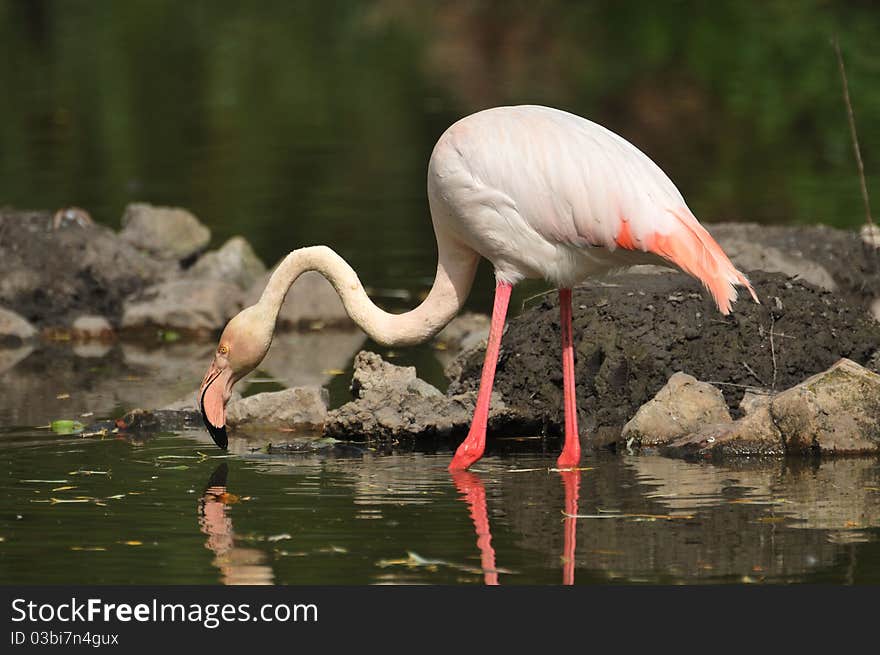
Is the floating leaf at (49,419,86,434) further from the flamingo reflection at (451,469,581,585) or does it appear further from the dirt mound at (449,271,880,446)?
the flamingo reflection at (451,469,581,585)

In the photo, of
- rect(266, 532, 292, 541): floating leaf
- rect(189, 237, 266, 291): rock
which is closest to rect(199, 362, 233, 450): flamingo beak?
rect(266, 532, 292, 541): floating leaf

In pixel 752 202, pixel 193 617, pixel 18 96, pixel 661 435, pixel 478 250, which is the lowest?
pixel 193 617

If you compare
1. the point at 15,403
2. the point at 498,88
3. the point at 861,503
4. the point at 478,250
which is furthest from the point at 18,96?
the point at 861,503

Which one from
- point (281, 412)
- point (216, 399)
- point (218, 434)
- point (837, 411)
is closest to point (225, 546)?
point (218, 434)

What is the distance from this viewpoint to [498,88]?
1248 inches

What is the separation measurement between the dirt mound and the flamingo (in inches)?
29.0

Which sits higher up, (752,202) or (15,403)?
(752,202)

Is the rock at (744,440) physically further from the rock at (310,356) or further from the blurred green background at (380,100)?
the blurred green background at (380,100)

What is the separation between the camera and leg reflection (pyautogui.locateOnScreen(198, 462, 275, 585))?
7777 millimetres

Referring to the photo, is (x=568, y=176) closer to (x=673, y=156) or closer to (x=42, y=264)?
(x=42, y=264)

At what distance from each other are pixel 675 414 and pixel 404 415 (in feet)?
5.31

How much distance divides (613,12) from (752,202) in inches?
840

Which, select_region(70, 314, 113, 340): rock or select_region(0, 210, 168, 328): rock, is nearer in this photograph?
select_region(70, 314, 113, 340): rock

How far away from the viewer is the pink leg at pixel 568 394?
986cm
